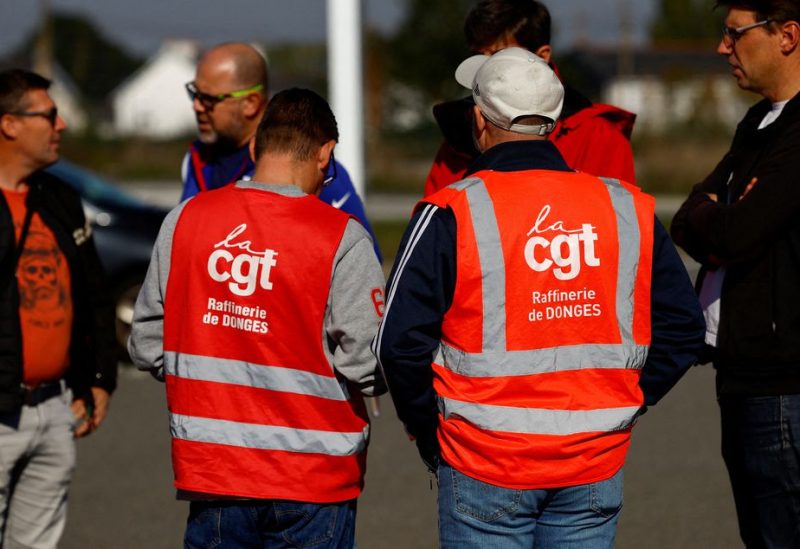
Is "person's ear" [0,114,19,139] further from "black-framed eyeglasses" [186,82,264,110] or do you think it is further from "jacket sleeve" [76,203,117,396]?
"black-framed eyeglasses" [186,82,264,110]

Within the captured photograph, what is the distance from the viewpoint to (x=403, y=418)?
329 centimetres

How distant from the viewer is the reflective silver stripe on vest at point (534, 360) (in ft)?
10.3

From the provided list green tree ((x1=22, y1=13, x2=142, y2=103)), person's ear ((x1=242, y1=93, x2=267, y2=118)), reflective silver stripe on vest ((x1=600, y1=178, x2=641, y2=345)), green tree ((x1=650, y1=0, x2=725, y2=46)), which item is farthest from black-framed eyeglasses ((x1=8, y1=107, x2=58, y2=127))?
green tree ((x1=22, y1=13, x2=142, y2=103))

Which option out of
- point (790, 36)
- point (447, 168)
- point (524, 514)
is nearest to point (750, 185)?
point (790, 36)

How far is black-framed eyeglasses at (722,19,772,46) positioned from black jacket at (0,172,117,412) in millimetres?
2321

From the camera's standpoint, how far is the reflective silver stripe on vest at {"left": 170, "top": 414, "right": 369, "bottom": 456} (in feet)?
11.0

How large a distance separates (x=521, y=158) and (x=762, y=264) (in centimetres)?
86

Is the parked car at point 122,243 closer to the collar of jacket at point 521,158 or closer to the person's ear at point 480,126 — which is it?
the person's ear at point 480,126

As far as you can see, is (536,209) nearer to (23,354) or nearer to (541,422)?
(541,422)

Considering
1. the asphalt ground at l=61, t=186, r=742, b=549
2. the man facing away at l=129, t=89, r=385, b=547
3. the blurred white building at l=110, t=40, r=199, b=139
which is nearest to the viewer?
the man facing away at l=129, t=89, r=385, b=547

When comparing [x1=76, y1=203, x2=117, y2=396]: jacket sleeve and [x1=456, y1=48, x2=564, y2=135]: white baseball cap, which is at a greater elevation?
[x1=456, y1=48, x2=564, y2=135]: white baseball cap

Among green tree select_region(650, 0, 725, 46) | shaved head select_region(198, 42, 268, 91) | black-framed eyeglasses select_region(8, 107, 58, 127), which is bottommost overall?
black-framed eyeglasses select_region(8, 107, 58, 127)

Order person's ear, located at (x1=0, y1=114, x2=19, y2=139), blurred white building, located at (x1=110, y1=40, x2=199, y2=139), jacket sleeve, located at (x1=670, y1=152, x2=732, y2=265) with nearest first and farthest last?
jacket sleeve, located at (x1=670, y1=152, x2=732, y2=265) → person's ear, located at (x1=0, y1=114, x2=19, y2=139) → blurred white building, located at (x1=110, y1=40, x2=199, y2=139)

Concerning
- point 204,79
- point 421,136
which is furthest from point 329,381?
point 421,136
